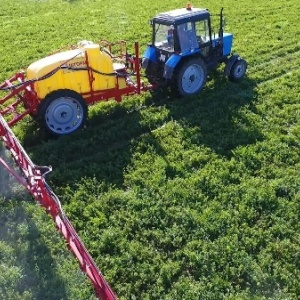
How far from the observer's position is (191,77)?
430 inches

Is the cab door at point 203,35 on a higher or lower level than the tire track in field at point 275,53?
higher

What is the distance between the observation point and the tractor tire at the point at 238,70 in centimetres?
1159

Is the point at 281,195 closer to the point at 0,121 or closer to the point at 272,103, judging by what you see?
the point at 272,103

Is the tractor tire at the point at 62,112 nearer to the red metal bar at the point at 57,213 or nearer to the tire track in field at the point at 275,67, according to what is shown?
the red metal bar at the point at 57,213

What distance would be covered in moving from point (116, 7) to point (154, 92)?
10.6m

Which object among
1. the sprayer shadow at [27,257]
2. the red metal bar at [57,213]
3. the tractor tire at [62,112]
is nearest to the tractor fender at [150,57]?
the tractor tire at [62,112]

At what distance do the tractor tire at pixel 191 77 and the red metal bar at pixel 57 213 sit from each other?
13.9 ft

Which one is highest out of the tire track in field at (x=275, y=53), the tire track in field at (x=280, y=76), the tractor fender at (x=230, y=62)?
the tractor fender at (x=230, y=62)

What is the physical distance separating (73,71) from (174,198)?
11.7ft

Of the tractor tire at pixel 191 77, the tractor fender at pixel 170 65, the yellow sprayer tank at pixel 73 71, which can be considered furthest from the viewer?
the tractor tire at pixel 191 77

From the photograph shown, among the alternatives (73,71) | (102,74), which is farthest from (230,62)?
(73,71)

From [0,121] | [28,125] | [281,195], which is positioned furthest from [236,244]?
[28,125]

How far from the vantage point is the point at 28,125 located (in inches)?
393

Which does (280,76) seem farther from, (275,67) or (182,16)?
(182,16)
